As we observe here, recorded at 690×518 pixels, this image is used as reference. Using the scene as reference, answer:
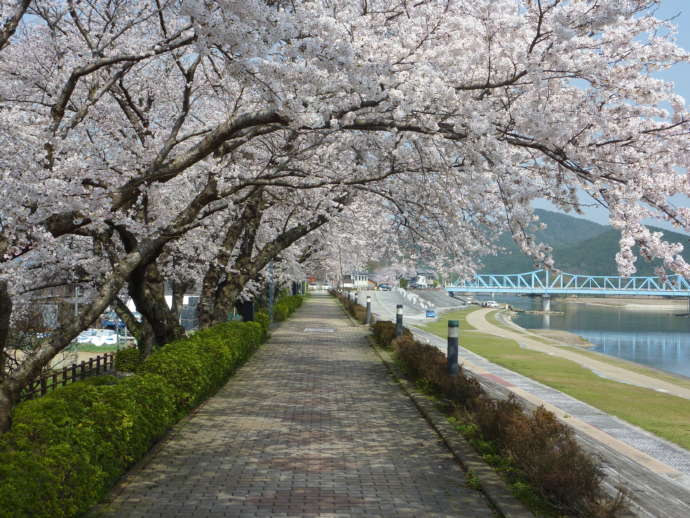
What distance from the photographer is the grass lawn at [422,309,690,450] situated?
13383 mm

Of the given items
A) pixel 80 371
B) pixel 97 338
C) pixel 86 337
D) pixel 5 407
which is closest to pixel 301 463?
pixel 5 407

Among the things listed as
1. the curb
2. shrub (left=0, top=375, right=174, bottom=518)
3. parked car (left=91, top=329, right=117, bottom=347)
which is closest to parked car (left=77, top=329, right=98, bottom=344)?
parked car (left=91, top=329, right=117, bottom=347)

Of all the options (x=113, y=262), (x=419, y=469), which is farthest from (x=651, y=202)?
(x=113, y=262)

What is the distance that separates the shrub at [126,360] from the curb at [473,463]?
24.9 feet

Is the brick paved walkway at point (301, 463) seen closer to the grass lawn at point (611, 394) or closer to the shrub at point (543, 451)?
the shrub at point (543, 451)

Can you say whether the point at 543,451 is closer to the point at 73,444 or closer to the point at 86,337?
the point at 73,444

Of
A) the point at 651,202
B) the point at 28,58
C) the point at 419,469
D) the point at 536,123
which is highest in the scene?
the point at 28,58

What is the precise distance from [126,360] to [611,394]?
12.5 meters

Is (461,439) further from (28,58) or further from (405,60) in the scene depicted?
(28,58)

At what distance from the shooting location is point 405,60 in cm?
787

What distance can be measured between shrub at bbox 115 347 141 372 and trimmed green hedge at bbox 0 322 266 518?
6.30 metres

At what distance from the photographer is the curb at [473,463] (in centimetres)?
623

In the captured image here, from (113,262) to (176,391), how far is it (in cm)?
231

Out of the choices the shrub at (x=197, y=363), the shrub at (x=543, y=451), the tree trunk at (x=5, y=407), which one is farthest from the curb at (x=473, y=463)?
the tree trunk at (x=5, y=407)
